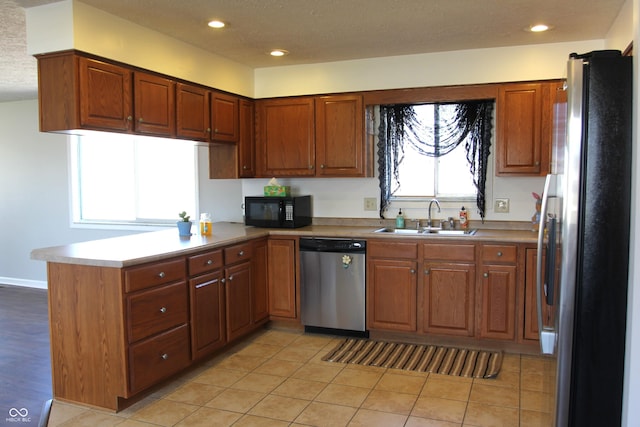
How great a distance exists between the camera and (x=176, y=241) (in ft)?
11.8

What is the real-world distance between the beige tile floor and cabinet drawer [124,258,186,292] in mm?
704

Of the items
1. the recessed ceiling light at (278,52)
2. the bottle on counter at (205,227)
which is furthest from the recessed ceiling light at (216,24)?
the bottle on counter at (205,227)

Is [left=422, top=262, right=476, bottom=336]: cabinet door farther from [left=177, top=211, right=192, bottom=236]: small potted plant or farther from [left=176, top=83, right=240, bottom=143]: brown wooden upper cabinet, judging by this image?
[left=176, top=83, right=240, bottom=143]: brown wooden upper cabinet

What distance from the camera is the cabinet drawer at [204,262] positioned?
3391 millimetres

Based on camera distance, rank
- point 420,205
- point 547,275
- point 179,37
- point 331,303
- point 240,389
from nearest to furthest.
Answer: point 547,275 → point 240,389 → point 179,37 → point 331,303 → point 420,205

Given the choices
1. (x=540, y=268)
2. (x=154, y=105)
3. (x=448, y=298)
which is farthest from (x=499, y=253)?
(x=154, y=105)

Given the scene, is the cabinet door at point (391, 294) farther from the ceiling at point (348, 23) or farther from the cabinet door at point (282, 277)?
the ceiling at point (348, 23)

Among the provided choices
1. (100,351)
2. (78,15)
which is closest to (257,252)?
(100,351)

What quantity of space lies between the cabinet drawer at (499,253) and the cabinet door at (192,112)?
2311 millimetres

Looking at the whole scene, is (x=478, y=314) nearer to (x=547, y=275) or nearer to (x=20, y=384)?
(x=547, y=275)

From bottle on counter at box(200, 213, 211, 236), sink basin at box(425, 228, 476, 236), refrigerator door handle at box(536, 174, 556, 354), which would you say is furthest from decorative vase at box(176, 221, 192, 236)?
refrigerator door handle at box(536, 174, 556, 354)

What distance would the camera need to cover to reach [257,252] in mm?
4270

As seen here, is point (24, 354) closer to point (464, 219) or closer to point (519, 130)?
point (464, 219)

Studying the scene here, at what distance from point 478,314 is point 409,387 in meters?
0.93
